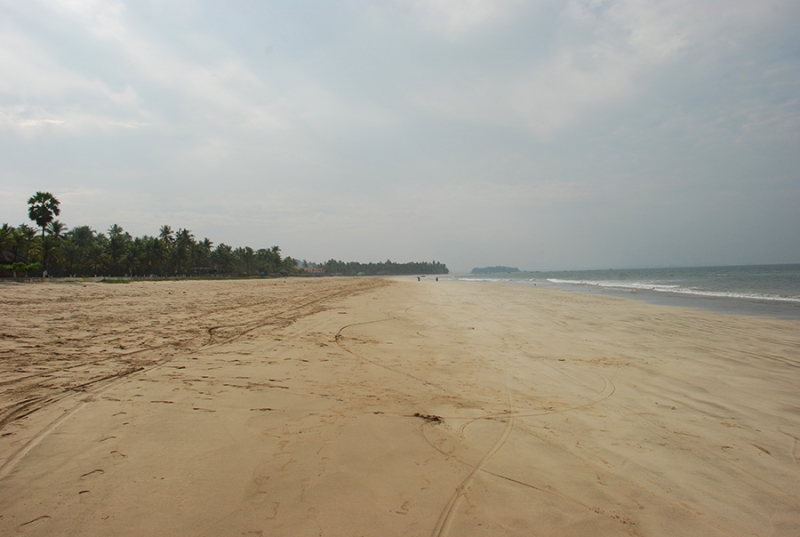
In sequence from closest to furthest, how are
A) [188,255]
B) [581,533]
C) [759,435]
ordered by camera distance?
[581,533] → [759,435] → [188,255]

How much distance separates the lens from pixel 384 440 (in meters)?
3.72

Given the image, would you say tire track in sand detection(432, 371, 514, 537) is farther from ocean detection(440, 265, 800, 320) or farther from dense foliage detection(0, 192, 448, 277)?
dense foliage detection(0, 192, 448, 277)

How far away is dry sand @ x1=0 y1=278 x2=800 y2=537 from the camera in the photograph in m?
2.62

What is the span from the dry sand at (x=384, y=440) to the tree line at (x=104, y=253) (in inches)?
2236

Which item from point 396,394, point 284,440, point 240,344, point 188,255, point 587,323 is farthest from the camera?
point 188,255

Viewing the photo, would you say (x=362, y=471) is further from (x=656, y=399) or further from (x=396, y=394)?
(x=656, y=399)

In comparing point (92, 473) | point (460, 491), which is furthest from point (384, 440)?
point (92, 473)

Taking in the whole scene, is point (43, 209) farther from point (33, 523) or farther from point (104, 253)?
point (33, 523)

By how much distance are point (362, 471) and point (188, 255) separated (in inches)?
3650

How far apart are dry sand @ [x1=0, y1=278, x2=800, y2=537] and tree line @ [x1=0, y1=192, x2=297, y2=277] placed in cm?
5680

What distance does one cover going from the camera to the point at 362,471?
314 cm

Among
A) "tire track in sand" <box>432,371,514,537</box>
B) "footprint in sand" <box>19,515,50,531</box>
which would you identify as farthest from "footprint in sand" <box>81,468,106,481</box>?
"tire track in sand" <box>432,371,514,537</box>

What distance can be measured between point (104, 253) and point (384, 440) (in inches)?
3346

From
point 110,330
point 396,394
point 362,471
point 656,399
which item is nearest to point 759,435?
point 656,399
